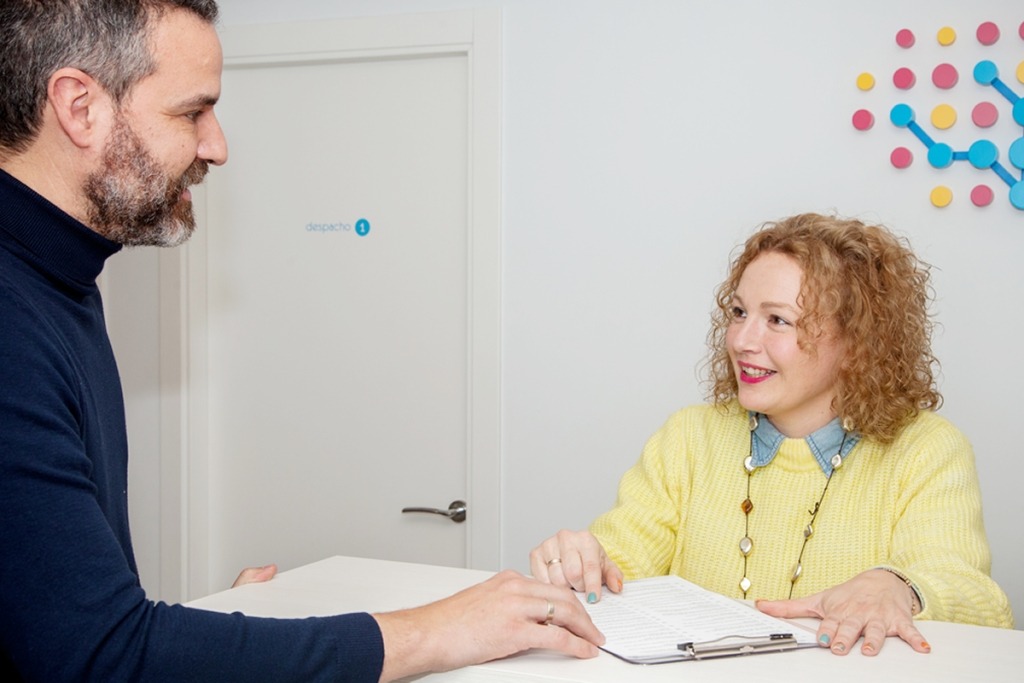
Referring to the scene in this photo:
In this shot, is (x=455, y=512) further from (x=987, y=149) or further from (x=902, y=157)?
(x=987, y=149)

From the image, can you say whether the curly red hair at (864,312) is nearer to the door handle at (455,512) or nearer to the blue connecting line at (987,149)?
the blue connecting line at (987,149)

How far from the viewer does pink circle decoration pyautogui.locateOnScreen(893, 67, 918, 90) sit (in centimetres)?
254

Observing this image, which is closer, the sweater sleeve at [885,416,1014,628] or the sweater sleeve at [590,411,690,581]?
the sweater sleeve at [885,416,1014,628]

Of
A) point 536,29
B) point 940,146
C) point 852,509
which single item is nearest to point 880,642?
point 852,509

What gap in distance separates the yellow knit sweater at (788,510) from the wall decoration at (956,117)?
85cm

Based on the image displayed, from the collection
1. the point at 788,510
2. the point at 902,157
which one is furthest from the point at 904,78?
the point at 788,510

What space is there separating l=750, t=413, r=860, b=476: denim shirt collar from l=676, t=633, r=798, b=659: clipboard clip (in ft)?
2.42

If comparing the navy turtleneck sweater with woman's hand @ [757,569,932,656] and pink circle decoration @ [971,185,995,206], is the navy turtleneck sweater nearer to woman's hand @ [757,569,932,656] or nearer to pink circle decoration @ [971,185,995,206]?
woman's hand @ [757,569,932,656]

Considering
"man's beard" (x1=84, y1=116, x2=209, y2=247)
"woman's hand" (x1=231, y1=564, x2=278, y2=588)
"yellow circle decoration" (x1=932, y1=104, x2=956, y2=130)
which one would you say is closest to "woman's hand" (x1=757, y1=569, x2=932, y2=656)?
"woman's hand" (x1=231, y1=564, x2=278, y2=588)

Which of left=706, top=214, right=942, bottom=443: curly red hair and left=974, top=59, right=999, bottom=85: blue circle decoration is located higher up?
left=974, top=59, right=999, bottom=85: blue circle decoration

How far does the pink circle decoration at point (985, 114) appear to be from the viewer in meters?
2.47

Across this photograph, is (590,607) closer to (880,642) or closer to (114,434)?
(880,642)

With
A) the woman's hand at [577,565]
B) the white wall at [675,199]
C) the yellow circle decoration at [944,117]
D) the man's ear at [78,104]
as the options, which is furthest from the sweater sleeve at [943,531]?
the man's ear at [78,104]

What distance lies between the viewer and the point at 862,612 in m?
1.26
